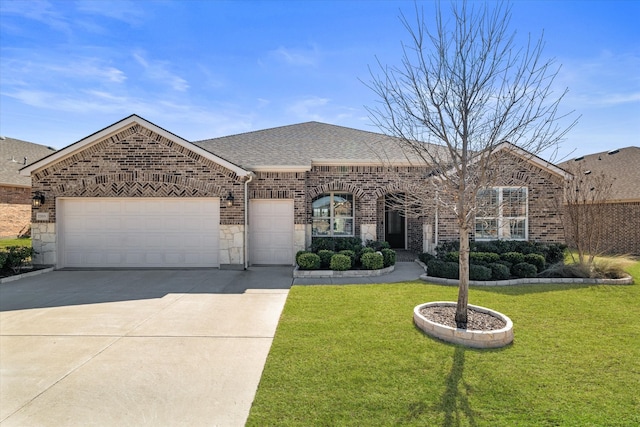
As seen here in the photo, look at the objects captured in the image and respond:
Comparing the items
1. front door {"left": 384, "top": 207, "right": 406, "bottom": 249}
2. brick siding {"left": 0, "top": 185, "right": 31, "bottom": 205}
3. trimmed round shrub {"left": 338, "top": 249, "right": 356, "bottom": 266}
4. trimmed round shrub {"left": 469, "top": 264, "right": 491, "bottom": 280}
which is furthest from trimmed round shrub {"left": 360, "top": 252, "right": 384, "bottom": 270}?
brick siding {"left": 0, "top": 185, "right": 31, "bottom": 205}

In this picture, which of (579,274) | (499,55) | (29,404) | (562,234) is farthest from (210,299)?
(562,234)

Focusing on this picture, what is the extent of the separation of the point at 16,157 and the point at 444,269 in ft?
91.0

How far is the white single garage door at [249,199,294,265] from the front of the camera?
38.1ft

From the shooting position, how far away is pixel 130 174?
10727 mm

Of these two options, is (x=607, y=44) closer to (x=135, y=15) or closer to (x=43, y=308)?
(x=135, y=15)

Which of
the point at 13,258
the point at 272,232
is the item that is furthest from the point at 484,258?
the point at 13,258

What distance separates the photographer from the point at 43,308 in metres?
6.59

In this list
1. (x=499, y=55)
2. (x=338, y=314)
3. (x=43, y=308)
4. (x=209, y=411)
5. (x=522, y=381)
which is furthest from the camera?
(x=43, y=308)

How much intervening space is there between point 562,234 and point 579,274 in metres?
3.58

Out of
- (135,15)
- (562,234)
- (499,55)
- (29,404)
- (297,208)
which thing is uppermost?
(135,15)

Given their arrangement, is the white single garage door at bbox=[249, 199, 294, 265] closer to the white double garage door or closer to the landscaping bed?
the white double garage door

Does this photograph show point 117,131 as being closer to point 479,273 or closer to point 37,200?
point 37,200

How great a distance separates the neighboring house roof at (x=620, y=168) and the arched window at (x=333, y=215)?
9429 millimetres

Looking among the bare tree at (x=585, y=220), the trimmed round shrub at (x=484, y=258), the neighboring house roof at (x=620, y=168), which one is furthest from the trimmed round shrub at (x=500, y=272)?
the neighboring house roof at (x=620, y=168)
